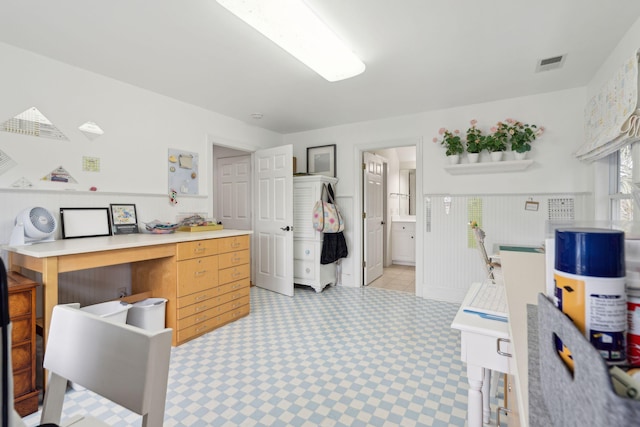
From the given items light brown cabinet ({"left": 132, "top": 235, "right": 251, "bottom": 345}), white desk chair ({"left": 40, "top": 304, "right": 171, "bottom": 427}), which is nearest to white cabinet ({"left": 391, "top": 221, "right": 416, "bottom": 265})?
light brown cabinet ({"left": 132, "top": 235, "right": 251, "bottom": 345})

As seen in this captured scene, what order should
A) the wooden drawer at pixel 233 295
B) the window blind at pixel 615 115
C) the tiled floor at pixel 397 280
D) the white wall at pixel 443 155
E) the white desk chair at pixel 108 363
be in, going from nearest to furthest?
1. the white desk chair at pixel 108 363
2. the window blind at pixel 615 115
3. the wooden drawer at pixel 233 295
4. the white wall at pixel 443 155
5. the tiled floor at pixel 397 280

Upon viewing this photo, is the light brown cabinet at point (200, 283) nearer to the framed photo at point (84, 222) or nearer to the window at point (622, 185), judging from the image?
the framed photo at point (84, 222)

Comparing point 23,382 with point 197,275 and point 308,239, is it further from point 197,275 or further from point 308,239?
point 308,239

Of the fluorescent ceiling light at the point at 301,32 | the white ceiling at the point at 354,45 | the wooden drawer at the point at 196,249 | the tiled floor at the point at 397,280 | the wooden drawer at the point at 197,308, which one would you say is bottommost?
the tiled floor at the point at 397,280

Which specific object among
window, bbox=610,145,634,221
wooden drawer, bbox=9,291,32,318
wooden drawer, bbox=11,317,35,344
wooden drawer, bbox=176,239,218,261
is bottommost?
wooden drawer, bbox=11,317,35,344

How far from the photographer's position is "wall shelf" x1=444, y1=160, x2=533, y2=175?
10.5 feet

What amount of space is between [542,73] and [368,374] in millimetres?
2939

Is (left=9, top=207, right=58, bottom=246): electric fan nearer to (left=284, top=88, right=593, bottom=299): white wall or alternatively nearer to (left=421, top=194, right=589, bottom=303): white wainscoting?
(left=284, top=88, right=593, bottom=299): white wall

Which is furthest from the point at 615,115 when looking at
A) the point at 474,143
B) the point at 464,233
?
the point at 464,233

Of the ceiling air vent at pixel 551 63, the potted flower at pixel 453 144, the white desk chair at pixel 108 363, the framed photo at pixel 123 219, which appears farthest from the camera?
the potted flower at pixel 453 144

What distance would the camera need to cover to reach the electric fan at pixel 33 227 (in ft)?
6.72

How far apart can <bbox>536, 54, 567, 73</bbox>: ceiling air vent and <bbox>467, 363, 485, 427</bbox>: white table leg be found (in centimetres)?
258

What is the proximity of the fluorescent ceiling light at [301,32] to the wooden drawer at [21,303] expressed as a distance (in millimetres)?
1933

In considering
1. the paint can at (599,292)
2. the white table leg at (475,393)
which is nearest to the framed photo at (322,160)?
the white table leg at (475,393)
